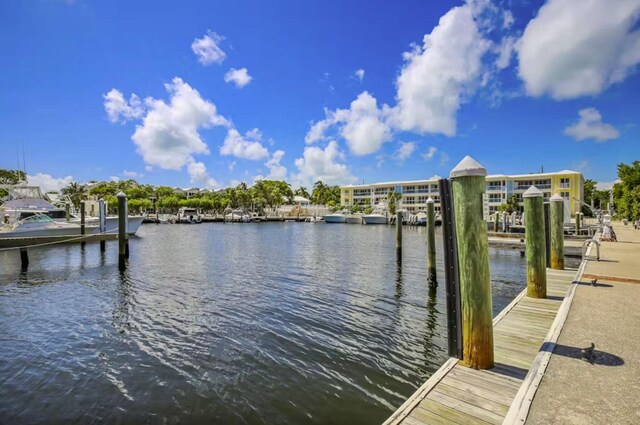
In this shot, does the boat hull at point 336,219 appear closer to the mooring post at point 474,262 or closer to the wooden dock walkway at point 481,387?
the wooden dock walkway at point 481,387

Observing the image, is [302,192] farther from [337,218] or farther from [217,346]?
[217,346]

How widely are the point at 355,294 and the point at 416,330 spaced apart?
13.7 feet

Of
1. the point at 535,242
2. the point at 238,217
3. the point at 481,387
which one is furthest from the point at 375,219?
the point at 481,387

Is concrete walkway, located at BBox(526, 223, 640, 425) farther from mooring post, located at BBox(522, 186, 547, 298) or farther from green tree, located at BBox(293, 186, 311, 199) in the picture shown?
green tree, located at BBox(293, 186, 311, 199)

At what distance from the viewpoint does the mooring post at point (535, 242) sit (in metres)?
8.44

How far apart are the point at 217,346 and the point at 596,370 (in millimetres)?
7078

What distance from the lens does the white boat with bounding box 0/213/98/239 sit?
1118 inches

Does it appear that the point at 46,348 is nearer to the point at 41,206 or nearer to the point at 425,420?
the point at 425,420

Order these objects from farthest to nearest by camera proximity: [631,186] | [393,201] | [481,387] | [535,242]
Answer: [393,201]
[631,186]
[535,242]
[481,387]

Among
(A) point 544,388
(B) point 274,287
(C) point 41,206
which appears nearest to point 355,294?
(B) point 274,287

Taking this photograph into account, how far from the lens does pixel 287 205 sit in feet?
392

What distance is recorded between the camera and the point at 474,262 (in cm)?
466

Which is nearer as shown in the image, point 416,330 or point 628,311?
point 628,311

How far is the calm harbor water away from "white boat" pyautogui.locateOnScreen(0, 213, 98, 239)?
654 inches
